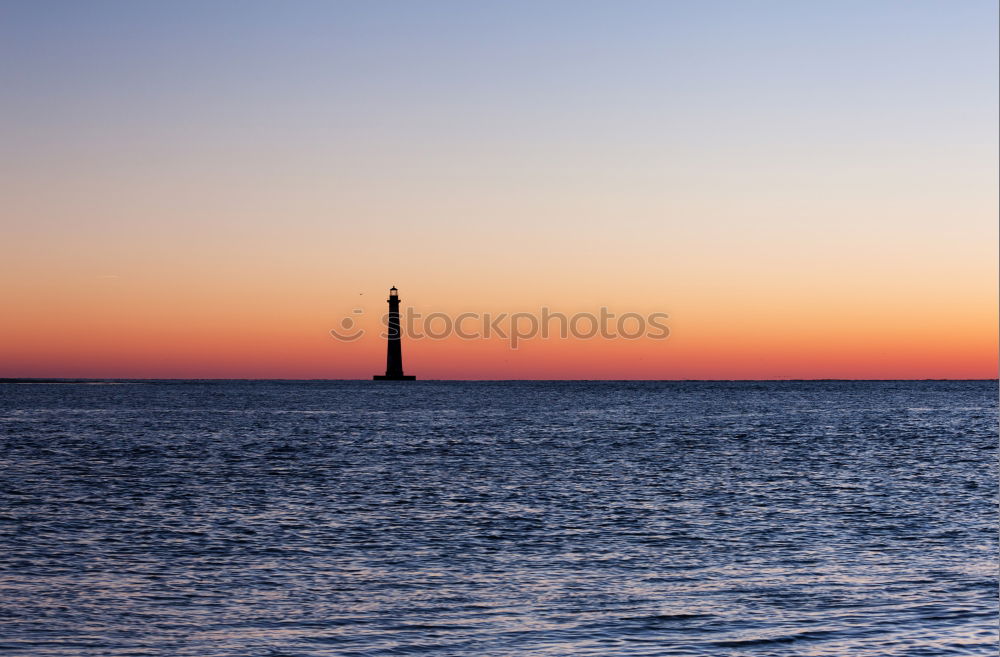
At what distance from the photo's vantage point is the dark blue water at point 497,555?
15.8 meters

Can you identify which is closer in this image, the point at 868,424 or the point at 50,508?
the point at 50,508

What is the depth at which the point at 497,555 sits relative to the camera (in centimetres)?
2300

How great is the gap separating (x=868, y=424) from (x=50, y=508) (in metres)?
74.7

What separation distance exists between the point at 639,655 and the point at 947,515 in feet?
62.9

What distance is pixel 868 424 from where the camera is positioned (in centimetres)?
9138

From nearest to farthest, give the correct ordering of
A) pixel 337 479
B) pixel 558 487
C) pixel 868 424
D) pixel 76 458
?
pixel 558 487 → pixel 337 479 → pixel 76 458 → pixel 868 424

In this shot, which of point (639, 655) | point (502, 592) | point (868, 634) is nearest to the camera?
point (639, 655)

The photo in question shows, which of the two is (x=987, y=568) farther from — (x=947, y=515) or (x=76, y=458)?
(x=76, y=458)

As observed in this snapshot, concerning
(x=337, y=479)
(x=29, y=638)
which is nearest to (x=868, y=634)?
(x=29, y=638)

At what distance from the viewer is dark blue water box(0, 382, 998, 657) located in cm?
1583

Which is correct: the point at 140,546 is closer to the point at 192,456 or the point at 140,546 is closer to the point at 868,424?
the point at 192,456

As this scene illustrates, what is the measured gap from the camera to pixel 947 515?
30.4 metres

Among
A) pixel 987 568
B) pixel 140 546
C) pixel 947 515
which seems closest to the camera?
pixel 987 568

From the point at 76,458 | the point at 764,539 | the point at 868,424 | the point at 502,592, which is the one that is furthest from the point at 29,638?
the point at 868,424
